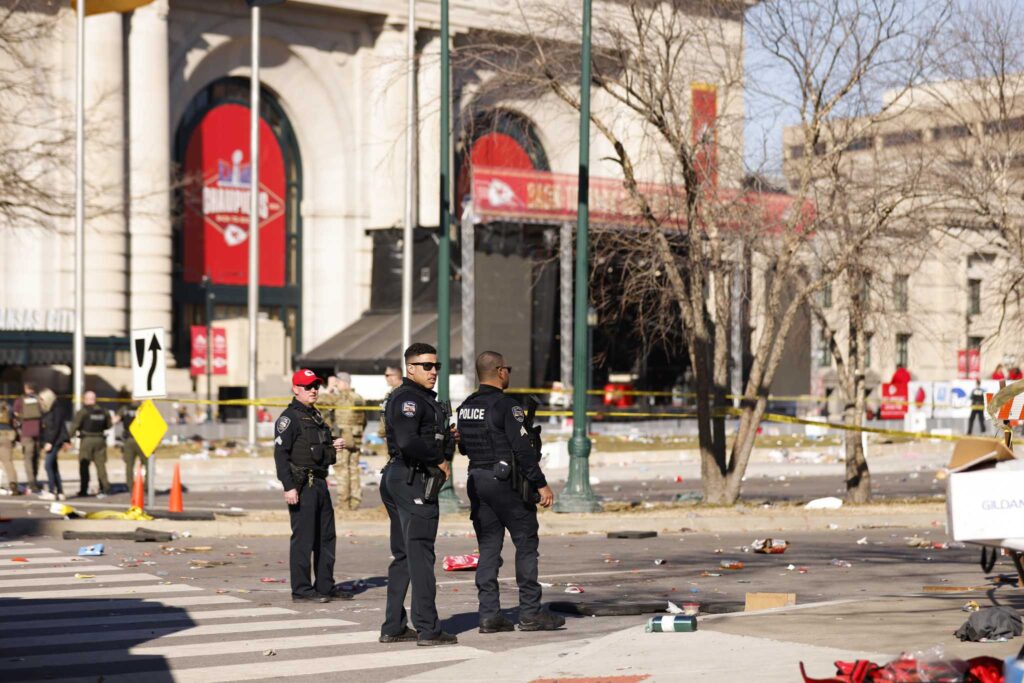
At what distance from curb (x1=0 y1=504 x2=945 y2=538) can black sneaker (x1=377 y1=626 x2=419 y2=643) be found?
9175mm

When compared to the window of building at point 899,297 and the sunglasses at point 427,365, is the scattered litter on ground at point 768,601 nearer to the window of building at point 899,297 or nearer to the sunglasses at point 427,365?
the sunglasses at point 427,365

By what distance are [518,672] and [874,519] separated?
13557 millimetres

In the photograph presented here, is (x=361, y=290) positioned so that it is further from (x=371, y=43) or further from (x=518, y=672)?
(x=518, y=672)

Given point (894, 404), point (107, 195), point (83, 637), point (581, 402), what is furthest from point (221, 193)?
point (83, 637)

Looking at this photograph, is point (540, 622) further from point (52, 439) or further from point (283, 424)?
point (52, 439)

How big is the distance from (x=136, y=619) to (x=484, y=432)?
318cm

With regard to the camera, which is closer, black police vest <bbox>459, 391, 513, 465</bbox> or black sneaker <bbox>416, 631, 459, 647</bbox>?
black sneaker <bbox>416, 631, 459, 647</bbox>

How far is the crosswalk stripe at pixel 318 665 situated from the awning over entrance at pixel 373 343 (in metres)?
42.7

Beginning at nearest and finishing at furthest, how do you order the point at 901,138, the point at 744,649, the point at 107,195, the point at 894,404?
1. the point at 744,649
2. the point at 901,138
3. the point at 107,195
4. the point at 894,404

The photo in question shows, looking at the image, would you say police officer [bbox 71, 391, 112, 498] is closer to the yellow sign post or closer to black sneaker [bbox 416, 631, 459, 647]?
the yellow sign post

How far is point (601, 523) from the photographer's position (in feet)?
70.4

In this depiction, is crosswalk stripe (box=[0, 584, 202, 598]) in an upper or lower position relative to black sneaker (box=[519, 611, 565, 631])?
lower

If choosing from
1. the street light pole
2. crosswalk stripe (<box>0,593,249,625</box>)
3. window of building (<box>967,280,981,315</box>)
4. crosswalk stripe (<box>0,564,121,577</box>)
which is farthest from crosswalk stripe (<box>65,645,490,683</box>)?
window of building (<box>967,280,981,315</box>)

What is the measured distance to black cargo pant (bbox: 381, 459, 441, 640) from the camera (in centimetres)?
1120
